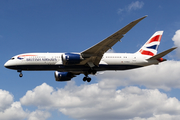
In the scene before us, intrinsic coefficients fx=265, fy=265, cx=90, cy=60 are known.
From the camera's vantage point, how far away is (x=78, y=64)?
42.2 metres

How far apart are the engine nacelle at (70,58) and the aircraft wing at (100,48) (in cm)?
97

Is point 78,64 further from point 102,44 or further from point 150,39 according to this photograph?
point 150,39

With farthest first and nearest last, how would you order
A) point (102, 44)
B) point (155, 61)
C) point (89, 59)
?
point (155, 61)
point (89, 59)
point (102, 44)

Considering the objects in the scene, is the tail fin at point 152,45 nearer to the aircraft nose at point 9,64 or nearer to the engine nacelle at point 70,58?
the engine nacelle at point 70,58

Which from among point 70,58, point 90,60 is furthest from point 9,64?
point 90,60

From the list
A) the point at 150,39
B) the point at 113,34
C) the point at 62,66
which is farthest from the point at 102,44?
the point at 150,39

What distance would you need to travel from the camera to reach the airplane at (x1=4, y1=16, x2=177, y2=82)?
40041 millimetres

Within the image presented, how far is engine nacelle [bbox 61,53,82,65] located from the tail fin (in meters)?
13.0

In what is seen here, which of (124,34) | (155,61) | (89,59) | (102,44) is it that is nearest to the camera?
(124,34)

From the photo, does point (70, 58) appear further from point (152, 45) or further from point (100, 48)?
point (152, 45)

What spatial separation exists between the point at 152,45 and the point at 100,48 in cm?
1361

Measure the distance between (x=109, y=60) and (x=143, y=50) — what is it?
7.75 m

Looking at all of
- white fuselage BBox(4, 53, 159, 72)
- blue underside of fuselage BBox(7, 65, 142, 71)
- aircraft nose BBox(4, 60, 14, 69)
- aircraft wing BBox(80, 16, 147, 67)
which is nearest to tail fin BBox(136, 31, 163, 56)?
white fuselage BBox(4, 53, 159, 72)

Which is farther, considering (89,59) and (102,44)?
(89,59)
